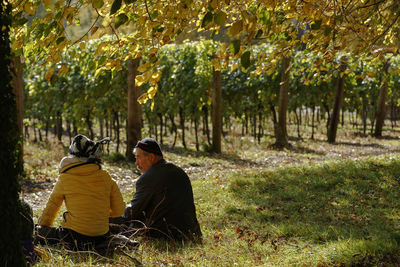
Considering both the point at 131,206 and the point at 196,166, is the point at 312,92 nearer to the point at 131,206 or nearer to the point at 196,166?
the point at 196,166

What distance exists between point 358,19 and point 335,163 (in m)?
4.54

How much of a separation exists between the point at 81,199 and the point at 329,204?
4.26 m

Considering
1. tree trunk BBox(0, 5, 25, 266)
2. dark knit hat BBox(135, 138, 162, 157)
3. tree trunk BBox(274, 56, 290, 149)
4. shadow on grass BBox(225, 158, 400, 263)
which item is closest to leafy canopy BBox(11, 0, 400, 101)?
tree trunk BBox(0, 5, 25, 266)

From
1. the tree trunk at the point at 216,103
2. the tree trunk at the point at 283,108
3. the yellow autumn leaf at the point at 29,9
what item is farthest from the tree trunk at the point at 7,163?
the tree trunk at the point at 283,108

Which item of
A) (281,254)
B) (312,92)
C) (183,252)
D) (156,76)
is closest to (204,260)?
(183,252)

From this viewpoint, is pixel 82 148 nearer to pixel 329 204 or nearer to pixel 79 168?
pixel 79 168

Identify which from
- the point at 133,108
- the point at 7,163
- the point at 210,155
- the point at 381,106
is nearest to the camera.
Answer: the point at 7,163

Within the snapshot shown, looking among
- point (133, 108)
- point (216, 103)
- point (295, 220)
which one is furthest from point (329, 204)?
point (216, 103)

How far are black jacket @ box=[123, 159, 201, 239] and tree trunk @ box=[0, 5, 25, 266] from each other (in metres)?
2.15

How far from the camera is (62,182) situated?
436 cm

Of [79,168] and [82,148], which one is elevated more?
[82,148]

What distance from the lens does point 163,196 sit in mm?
4898

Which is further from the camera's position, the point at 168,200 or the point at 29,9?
the point at 168,200

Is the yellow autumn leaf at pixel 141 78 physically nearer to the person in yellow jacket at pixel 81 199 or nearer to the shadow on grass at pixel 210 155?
the person in yellow jacket at pixel 81 199
